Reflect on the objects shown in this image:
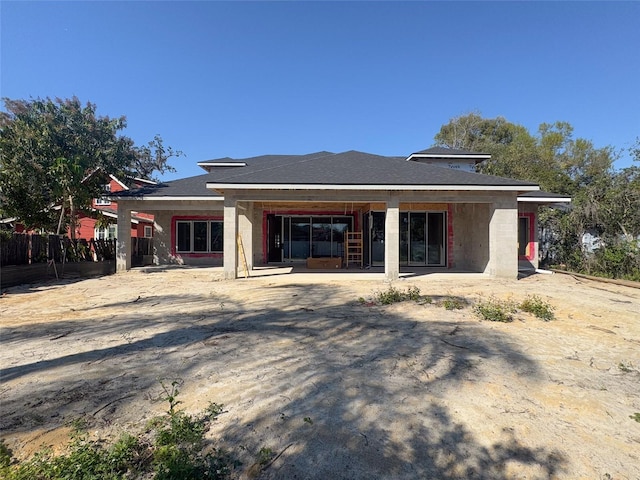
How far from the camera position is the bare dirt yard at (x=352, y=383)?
248cm

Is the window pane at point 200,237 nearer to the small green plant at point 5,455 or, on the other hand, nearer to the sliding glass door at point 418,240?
the sliding glass door at point 418,240

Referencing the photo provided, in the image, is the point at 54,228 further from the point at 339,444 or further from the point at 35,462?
the point at 339,444

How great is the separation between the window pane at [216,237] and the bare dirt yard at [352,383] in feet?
34.2

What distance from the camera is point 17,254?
1066cm

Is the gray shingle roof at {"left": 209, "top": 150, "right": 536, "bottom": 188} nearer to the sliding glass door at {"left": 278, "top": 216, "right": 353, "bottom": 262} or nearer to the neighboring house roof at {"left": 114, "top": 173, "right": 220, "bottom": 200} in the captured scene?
the neighboring house roof at {"left": 114, "top": 173, "right": 220, "bottom": 200}

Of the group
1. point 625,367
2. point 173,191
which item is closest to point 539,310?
point 625,367

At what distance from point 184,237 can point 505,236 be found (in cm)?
1477

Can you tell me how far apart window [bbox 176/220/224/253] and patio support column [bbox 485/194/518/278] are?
12.7 meters

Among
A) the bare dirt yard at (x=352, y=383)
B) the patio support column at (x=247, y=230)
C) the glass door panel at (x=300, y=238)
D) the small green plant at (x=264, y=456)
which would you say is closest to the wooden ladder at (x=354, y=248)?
the glass door panel at (x=300, y=238)

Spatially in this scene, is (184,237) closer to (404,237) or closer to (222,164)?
(222,164)

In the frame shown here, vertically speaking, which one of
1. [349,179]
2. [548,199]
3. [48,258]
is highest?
[349,179]

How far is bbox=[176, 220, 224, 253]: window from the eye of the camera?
17.7 meters

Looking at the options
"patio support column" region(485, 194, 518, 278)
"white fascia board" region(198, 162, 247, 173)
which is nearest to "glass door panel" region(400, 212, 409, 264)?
"patio support column" region(485, 194, 518, 278)

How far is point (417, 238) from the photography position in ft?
51.7
